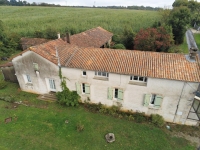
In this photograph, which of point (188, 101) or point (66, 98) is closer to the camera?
point (188, 101)

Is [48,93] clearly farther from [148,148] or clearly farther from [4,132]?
[148,148]

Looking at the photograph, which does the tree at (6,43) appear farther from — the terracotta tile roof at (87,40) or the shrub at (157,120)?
the shrub at (157,120)

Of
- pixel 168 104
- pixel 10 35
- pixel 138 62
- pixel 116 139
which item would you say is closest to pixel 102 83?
pixel 138 62

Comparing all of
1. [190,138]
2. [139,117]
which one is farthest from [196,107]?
[139,117]

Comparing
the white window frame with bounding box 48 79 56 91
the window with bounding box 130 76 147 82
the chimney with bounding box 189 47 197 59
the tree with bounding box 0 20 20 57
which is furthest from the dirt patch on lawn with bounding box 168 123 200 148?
the tree with bounding box 0 20 20 57

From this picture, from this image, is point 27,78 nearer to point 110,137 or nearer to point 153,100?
point 110,137

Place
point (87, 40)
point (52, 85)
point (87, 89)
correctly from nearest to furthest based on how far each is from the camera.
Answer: point (87, 89)
point (52, 85)
point (87, 40)

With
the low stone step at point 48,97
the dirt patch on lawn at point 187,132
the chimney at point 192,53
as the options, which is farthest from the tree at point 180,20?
the low stone step at point 48,97
